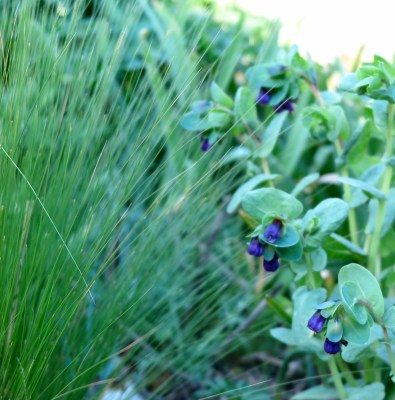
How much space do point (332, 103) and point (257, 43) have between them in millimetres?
990

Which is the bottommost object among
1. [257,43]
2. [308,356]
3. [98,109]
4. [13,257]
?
[308,356]

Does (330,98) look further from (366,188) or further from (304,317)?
(304,317)

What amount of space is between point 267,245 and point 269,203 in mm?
66

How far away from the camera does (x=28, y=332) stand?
3.13 ft

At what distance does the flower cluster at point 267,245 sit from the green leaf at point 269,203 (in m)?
0.05

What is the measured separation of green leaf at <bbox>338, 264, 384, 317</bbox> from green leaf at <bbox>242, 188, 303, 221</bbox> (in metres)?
0.14

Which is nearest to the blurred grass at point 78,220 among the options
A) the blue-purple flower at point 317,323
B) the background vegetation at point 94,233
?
the background vegetation at point 94,233

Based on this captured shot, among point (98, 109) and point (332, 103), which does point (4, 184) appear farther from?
point (332, 103)

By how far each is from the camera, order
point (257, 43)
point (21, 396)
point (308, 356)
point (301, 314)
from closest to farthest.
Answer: point (21, 396), point (301, 314), point (308, 356), point (257, 43)

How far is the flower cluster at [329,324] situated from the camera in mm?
899

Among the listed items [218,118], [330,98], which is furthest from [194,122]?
[330,98]

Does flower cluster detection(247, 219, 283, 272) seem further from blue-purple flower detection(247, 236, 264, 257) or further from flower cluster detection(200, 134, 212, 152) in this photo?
flower cluster detection(200, 134, 212, 152)

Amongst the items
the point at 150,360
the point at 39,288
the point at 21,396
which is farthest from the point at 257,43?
the point at 21,396

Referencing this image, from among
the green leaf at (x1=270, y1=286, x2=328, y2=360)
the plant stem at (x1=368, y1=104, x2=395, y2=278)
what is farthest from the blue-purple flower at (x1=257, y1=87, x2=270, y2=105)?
the green leaf at (x1=270, y1=286, x2=328, y2=360)
